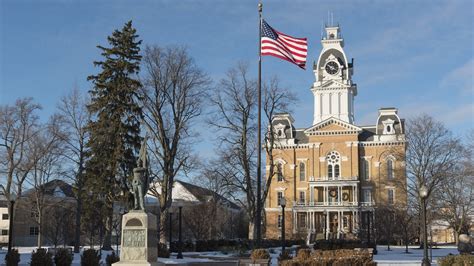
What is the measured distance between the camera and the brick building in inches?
3063

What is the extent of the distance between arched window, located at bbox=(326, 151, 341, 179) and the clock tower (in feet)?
19.3

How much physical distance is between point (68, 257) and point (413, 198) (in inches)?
1508

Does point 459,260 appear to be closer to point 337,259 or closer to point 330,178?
point 337,259

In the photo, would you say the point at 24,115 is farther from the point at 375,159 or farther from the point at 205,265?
the point at 375,159

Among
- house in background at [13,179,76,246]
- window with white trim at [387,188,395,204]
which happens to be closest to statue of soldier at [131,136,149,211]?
house in background at [13,179,76,246]

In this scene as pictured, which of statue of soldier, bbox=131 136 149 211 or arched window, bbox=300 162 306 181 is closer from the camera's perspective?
statue of soldier, bbox=131 136 149 211

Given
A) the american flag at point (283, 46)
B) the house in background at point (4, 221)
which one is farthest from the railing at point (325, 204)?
the american flag at point (283, 46)

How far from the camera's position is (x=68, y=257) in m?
22.7

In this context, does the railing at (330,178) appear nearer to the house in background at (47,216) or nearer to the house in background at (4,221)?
the house in background at (47,216)

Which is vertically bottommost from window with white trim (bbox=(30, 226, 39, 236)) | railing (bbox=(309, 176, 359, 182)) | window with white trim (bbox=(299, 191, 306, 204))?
window with white trim (bbox=(30, 226, 39, 236))

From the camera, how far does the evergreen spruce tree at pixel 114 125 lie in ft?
125

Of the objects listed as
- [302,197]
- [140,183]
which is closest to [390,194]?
[302,197]

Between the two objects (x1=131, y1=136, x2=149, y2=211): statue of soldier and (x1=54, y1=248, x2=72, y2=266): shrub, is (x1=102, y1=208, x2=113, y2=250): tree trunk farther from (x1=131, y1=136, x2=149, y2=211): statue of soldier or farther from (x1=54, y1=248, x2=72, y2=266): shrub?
(x1=131, y1=136, x2=149, y2=211): statue of soldier

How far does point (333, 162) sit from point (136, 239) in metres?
64.2
